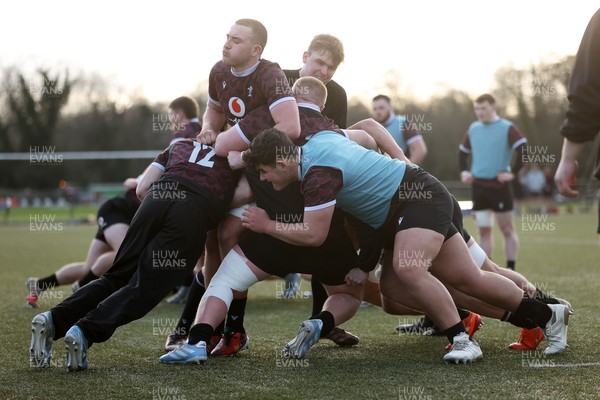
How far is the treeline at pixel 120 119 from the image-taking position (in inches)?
1959

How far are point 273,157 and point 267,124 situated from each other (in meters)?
0.57

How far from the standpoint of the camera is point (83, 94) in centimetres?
5841

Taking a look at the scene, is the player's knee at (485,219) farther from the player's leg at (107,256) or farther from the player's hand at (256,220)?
the player's hand at (256,220)

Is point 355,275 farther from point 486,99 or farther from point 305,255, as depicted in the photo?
point 486,99

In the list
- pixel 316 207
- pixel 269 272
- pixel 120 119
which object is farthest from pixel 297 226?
pixel 120 119

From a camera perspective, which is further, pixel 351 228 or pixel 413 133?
pixel 413 133

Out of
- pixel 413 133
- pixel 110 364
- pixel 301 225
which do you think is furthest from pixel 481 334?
pixel 413 133

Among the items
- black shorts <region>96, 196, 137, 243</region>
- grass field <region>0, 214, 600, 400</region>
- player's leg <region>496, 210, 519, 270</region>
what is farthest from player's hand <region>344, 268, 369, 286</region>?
player's leg <region>496, 210, 519, 270</region>

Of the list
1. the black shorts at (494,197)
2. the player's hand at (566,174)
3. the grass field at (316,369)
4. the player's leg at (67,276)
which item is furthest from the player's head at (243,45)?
the black shorts at (494,197)

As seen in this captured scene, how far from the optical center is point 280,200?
5.09 m

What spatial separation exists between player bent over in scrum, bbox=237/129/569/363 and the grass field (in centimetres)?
28

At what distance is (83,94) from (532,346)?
56.5 metres

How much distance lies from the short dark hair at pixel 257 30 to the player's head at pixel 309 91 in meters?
0.39

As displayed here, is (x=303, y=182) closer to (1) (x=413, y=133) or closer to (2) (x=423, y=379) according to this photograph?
(2) (x=423, y=379)
